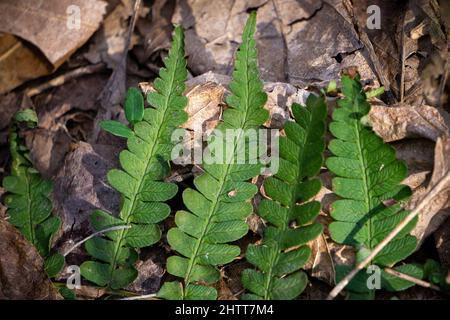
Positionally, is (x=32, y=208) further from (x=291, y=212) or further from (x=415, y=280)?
(x=415, y=280)

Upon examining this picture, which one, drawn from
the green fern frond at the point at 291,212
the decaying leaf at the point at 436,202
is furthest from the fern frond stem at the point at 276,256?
the decaying leaf at the point at 436,202

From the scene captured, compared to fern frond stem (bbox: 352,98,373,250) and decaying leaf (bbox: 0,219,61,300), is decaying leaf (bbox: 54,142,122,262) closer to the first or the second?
decaying leaf (bbox: 0,219,61,300)

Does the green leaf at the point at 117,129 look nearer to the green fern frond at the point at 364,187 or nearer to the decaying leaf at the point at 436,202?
the green fern frond at the point at 364,187

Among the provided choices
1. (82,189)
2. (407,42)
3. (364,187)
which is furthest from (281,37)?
(82,189)

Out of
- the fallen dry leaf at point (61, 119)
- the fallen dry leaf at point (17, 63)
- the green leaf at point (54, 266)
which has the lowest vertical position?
the green leaf at point (54, 266)

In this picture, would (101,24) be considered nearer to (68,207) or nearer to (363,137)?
(68,207)

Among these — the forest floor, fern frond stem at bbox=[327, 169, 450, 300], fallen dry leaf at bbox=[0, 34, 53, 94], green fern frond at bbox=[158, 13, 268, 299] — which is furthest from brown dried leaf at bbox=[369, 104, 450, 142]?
fallen dry leaf at bbox=[0, 34, 53, 94]
